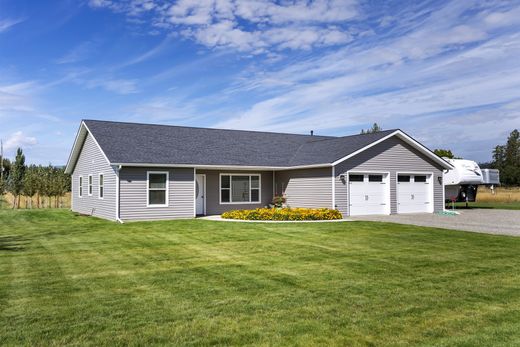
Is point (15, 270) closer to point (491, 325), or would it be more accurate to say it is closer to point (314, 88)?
point (491, 325)

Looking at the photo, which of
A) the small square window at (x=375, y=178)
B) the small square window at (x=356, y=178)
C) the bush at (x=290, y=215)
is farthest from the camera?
the small square window at (x=375, y=178)

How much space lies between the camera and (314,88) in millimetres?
24172

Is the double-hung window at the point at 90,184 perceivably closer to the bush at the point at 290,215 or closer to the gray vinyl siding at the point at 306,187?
the bush at the point at 290,215

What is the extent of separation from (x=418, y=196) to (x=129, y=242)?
16.8 m

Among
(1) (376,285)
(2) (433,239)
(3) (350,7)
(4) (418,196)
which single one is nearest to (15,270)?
(1) (376,285)

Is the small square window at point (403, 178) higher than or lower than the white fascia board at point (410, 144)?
lower

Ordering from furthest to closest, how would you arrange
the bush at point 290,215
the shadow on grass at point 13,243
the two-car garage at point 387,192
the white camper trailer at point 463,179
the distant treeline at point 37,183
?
the distant treeline at point 37,183 < the white camper trailer at point 463,179 < the two-car garage at point 387,192 < the bush at point 290,215 < the shadow on grass at point 13,243

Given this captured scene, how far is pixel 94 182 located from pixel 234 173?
24.3 ft

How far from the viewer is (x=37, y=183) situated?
1245 inches

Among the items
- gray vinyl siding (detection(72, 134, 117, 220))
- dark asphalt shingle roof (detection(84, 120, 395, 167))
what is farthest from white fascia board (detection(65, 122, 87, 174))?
dark asphalt shingle roof (detection(84, 120, 395, 167))

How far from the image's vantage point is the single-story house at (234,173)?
19391 mm

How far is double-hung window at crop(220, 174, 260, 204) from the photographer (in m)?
22.6

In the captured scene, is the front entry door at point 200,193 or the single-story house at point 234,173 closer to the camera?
the single-story house at point 234,173

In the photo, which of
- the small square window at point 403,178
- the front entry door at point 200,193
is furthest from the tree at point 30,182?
the small square window at point 403,178
